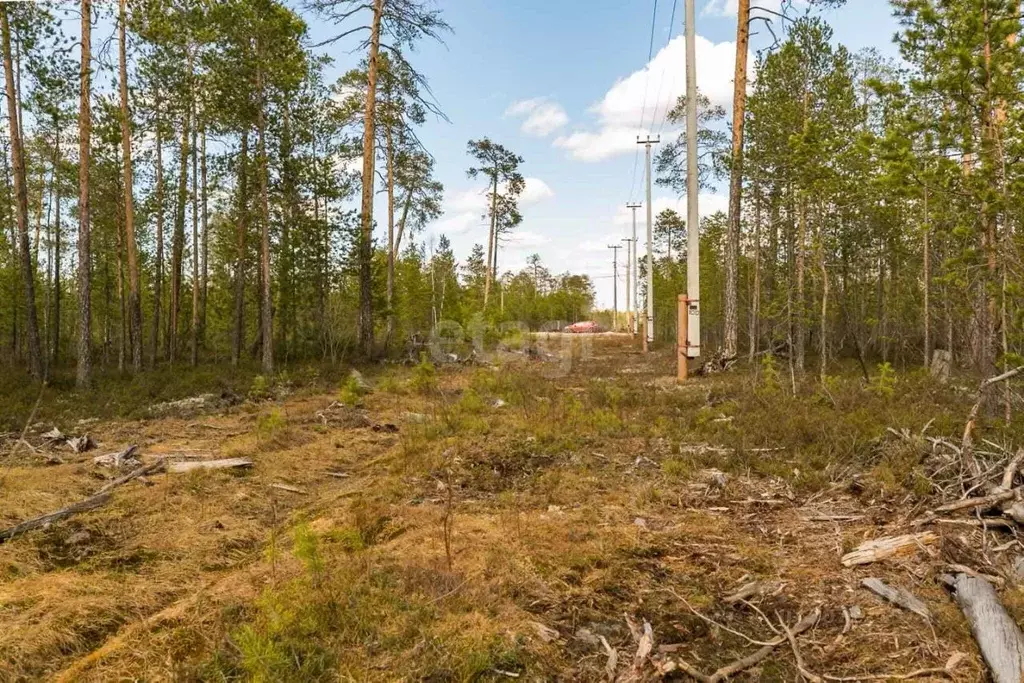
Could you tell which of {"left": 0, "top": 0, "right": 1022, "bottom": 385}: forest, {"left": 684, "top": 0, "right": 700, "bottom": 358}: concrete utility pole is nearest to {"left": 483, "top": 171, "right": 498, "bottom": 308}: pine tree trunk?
{"left": 0, "top": 0, "right": 1022, "bottom": 385}: forest

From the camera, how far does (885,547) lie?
422 centimetres

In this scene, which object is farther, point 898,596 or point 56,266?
point 56,266

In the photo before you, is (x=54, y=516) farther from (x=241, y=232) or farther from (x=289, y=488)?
(x=241, y=232)

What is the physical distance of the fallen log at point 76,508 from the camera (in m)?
5.06

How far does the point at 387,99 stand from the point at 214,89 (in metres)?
7.47

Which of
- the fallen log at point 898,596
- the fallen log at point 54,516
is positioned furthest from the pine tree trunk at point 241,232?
the fallen log at point 898,596

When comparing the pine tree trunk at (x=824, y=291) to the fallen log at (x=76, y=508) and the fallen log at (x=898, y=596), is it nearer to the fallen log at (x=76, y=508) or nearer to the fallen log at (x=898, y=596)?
the fallen log at (x=898, y=596)

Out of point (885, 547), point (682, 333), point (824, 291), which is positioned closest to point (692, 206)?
point (682, 333)

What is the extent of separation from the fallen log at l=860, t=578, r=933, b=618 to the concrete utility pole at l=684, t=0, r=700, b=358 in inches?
368

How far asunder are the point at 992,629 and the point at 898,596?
1.79 ft

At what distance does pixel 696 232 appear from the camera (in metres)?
13.0

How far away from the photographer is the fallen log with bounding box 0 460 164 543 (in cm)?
506

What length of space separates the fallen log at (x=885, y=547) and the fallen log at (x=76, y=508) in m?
6.64

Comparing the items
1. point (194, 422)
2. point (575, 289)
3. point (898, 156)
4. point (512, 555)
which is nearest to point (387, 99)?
point (194, 422)
